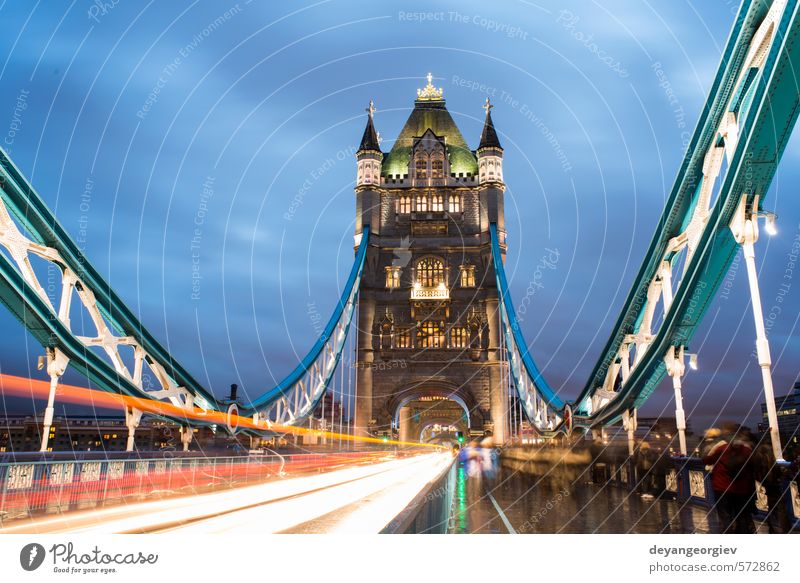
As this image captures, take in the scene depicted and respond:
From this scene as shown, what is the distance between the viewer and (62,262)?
1390cm

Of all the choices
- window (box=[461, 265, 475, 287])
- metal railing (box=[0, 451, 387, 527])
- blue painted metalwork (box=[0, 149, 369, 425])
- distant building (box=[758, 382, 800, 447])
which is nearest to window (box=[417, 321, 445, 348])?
window (box=[461, 265, 475, 287])

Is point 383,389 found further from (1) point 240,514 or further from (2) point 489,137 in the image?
(1) point 240,514

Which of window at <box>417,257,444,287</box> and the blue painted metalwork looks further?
window at <box>417,257,444,287</box>

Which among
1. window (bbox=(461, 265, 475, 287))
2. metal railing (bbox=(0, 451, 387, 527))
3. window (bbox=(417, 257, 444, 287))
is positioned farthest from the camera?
window (bbox=(417, 257, 444, 287))

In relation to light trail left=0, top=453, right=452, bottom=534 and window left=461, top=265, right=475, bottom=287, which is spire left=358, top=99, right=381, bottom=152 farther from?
light trail left=0, top=453, right=452, bottom=534

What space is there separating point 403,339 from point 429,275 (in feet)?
16.9

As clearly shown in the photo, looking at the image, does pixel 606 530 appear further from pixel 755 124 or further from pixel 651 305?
pixel 651 305

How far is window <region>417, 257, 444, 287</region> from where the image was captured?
132 feet

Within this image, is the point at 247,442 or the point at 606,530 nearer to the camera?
the point at 606,530

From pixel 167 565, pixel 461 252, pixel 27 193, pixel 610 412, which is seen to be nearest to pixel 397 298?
pixel 461 252

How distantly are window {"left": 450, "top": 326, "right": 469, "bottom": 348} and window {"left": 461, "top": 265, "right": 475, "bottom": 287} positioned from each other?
326 centimetres

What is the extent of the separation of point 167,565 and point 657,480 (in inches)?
381

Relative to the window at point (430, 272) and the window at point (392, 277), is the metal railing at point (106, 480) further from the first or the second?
the window at point (430, 272)

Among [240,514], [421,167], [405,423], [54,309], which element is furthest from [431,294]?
[240,514]
